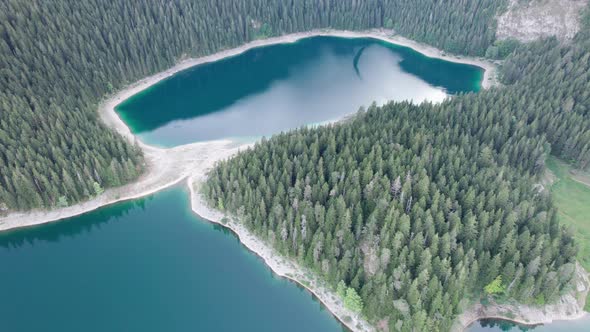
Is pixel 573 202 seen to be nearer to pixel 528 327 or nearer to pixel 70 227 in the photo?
pixel 528 327

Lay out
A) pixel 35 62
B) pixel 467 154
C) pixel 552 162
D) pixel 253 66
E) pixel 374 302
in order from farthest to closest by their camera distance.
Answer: pixel 253 66
pixel 35 62
pixel 552 162
pixel 467 154
pixel 374 302

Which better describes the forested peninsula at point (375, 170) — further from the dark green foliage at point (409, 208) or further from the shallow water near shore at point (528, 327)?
the shallow water near shore at point (528, 327)

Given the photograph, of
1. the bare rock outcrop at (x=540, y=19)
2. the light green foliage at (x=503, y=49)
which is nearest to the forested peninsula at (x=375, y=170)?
the bare rock outcrop at (x=540, y=19)

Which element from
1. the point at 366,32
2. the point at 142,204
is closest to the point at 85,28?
the point at 142,204

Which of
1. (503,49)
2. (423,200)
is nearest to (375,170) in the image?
(423,200)

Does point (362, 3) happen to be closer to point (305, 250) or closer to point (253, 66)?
point (253, 66)
